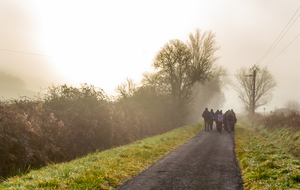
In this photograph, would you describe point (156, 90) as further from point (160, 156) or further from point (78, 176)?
point (78, 176)

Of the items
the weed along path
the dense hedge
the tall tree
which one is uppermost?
the tall tree

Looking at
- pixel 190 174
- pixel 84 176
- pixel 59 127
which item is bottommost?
pixel 190 174

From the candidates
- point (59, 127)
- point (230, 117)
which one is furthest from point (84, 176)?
point (230, 117)

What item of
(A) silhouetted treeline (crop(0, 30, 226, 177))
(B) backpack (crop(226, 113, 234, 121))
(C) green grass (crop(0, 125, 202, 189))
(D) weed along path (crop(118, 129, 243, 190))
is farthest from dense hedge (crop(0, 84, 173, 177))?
(B) backpack (crop(226, 113, 234, 121))

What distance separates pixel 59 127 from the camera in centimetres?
1264

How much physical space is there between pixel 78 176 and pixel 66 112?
8.70m

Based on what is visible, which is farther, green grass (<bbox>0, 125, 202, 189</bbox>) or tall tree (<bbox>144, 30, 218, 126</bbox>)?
tall tree (<bbox>144, 30, 218, 126</bbox>)

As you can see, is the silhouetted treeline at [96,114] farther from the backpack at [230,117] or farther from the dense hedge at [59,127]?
the backpack at [230,117]

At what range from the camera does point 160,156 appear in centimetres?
1058

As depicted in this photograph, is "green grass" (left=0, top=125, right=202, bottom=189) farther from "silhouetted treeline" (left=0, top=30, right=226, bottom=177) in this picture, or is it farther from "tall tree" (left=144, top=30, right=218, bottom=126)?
"tall tree" (left=144, top=30, right=218, bottom=126)

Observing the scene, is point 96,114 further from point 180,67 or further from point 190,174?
point 180,67

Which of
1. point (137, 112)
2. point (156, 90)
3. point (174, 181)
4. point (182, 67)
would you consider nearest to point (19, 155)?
point (174, 181)

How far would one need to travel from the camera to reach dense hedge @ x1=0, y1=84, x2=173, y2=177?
971 centimetres

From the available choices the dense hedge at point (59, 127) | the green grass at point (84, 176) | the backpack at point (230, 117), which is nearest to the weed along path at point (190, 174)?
the green grass at point (84, 176)
